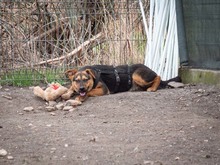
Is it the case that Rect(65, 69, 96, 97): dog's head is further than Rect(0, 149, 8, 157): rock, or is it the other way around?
Rect(65, 69, 96, 97): dog's head

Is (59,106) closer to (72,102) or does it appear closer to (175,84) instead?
(72,102)

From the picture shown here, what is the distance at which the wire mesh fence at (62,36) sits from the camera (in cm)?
985

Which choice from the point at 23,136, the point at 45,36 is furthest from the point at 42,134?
the point at 45,36

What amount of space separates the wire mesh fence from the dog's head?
1.09 metres

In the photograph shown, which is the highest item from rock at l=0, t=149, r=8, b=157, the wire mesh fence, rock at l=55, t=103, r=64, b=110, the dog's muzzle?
the wire mesh fence

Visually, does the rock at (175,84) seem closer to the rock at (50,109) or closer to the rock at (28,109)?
the rock at (50,109)

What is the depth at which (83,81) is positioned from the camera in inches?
346

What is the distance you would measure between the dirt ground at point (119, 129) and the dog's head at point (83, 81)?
29 centimetres

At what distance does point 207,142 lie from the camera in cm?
555

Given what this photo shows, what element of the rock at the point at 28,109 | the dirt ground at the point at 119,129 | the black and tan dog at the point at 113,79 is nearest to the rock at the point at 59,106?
the dirt ground at the point at 119,129

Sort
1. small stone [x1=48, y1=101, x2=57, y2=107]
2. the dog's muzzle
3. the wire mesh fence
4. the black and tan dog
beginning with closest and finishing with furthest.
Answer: small stone [x1=48, y1=101, x2=57, y2=107] → the dog's muzzle → the black and tan dog → the wire mesh fence

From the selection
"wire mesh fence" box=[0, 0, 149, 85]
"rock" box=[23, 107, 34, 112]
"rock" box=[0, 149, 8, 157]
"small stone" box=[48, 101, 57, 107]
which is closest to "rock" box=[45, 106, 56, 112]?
"rock" box=[23, 107, 34, 112]

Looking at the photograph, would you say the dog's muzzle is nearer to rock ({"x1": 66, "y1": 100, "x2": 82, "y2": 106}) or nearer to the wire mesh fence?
rock ({"x1": 66, "y1": 100, "x2": 82, "y2": 106})

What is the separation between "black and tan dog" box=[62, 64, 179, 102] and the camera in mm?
8805
